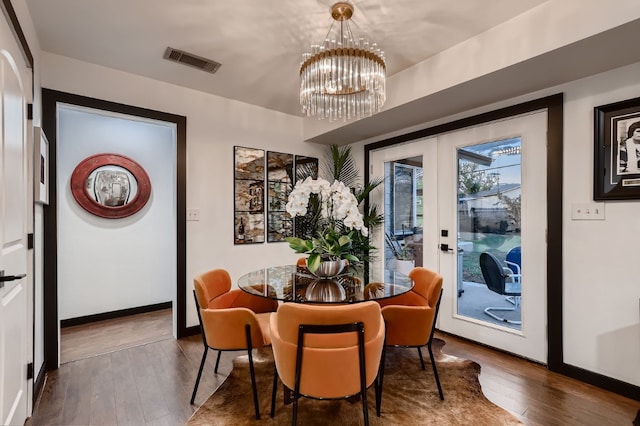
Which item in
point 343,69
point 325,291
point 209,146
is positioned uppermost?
point 343,69

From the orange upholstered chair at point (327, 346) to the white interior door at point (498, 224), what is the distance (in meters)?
1.92

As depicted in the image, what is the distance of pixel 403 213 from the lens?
3.74 m

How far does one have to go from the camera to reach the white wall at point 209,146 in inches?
118

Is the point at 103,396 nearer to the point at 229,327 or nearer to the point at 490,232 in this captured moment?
the point at 229,327

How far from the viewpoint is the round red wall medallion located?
3.59 m

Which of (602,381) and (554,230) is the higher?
(554,230)

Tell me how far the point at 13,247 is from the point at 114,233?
2453 mm

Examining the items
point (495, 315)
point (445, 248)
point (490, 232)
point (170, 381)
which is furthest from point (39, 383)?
point (490, 232)

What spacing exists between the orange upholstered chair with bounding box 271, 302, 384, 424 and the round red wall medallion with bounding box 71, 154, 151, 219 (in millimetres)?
3273

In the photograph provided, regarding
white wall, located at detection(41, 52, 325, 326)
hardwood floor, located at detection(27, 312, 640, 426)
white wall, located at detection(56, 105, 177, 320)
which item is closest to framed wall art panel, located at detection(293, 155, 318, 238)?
white wall, located at detection(41, 52, 325, 326)

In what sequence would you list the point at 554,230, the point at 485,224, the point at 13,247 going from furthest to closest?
1. the point at 485,224
2. the point at 554,230
3. the point at 13,247

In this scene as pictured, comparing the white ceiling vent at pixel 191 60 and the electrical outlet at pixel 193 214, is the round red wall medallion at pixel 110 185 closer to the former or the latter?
the electrical outlet at pixel 193 214

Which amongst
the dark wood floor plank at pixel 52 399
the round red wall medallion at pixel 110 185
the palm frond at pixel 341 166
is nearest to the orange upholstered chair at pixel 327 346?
the dark wood floor plank at pixel 52 399

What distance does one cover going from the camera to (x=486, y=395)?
2.12 meters
